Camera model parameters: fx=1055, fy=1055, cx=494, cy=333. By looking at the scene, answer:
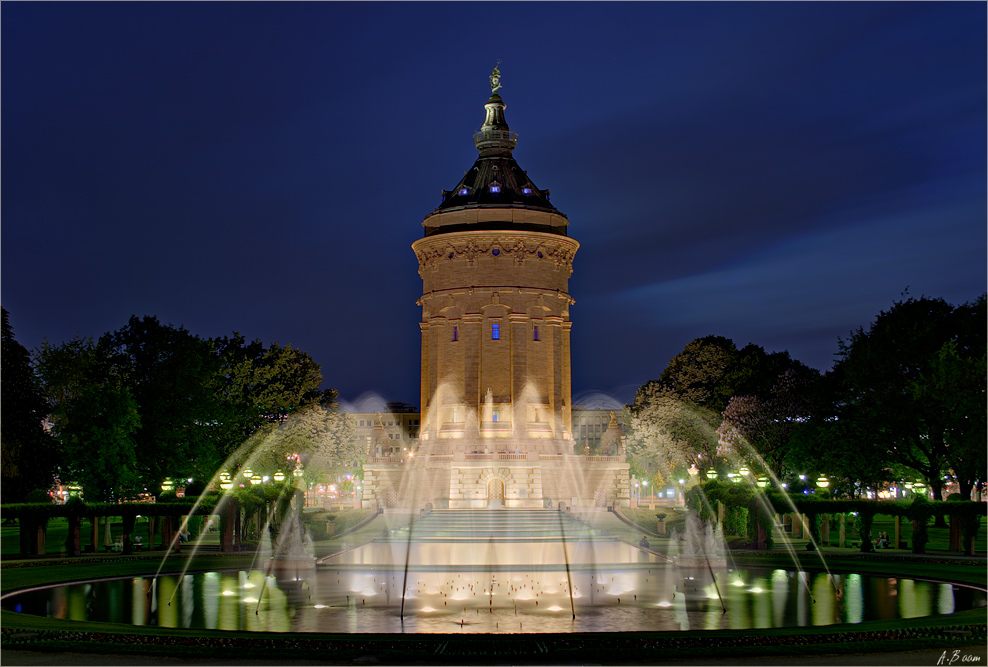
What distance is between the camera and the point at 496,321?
293 feet

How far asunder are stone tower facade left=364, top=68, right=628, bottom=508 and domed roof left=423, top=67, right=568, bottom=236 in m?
0.11

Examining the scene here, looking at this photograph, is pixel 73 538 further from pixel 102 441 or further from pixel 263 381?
pixel 263 381

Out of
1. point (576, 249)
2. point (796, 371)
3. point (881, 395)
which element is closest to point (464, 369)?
point (576, 249)

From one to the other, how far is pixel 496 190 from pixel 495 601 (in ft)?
203

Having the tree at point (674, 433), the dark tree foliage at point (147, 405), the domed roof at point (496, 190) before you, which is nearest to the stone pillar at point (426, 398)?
the domed roof at point (496, 190)

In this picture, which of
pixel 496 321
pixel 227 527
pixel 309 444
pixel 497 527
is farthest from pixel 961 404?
pixel 309 444

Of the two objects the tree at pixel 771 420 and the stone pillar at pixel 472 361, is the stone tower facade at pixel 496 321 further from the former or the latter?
the tree at pixel 771 420

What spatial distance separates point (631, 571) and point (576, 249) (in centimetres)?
5272

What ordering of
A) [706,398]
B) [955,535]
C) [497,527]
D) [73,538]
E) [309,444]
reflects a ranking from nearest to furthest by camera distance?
[73,538], [955,535], [497,527], [309,444], [706,398]

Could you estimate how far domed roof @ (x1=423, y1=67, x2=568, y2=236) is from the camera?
89.6 meters

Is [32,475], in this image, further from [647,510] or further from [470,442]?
[647,510]

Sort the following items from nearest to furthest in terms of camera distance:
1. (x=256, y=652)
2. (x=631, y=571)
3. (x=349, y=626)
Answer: (x=256, y=652) → (x=349, y=626) → (x=631, y=571)

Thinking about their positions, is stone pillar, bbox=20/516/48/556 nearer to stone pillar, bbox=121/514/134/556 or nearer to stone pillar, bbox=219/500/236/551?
stone pillar, bbox=121/514/134/556

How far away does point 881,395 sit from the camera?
64.9 m
